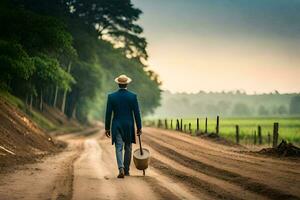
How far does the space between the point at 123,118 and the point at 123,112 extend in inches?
5.8

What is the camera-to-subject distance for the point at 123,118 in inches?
545

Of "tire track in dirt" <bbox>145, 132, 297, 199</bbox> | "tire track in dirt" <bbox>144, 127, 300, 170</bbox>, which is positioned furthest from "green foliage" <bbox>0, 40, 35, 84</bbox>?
"tire track in dirt" <bbox>145, 132, 297, 199</bbox>

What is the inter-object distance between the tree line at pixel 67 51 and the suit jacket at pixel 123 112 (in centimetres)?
1596

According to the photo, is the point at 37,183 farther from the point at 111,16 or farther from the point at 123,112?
the point at 111,16

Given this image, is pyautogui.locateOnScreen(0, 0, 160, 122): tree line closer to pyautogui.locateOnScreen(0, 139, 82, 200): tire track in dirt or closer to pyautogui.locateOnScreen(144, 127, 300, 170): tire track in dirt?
pyautogui.locateOnScreen(144, 127, 300, 170): tire track in dirt

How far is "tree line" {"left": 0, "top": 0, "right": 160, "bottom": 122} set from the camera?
33.7 m

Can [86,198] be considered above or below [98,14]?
below

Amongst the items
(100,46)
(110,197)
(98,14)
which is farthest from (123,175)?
(100,46)

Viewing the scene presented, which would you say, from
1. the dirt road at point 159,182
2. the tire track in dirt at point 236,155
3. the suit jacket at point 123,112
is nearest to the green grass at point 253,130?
the tire track in dirt at point 236,155

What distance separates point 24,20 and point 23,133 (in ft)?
35.3

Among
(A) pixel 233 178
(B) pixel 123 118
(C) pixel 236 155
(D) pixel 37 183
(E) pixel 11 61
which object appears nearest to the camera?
(D) pixel 37 183

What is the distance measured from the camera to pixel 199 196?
10.0 meters

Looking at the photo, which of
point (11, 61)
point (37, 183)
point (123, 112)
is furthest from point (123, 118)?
point (11, 61)

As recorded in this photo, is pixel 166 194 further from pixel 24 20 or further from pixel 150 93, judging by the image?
pixel 150 93
